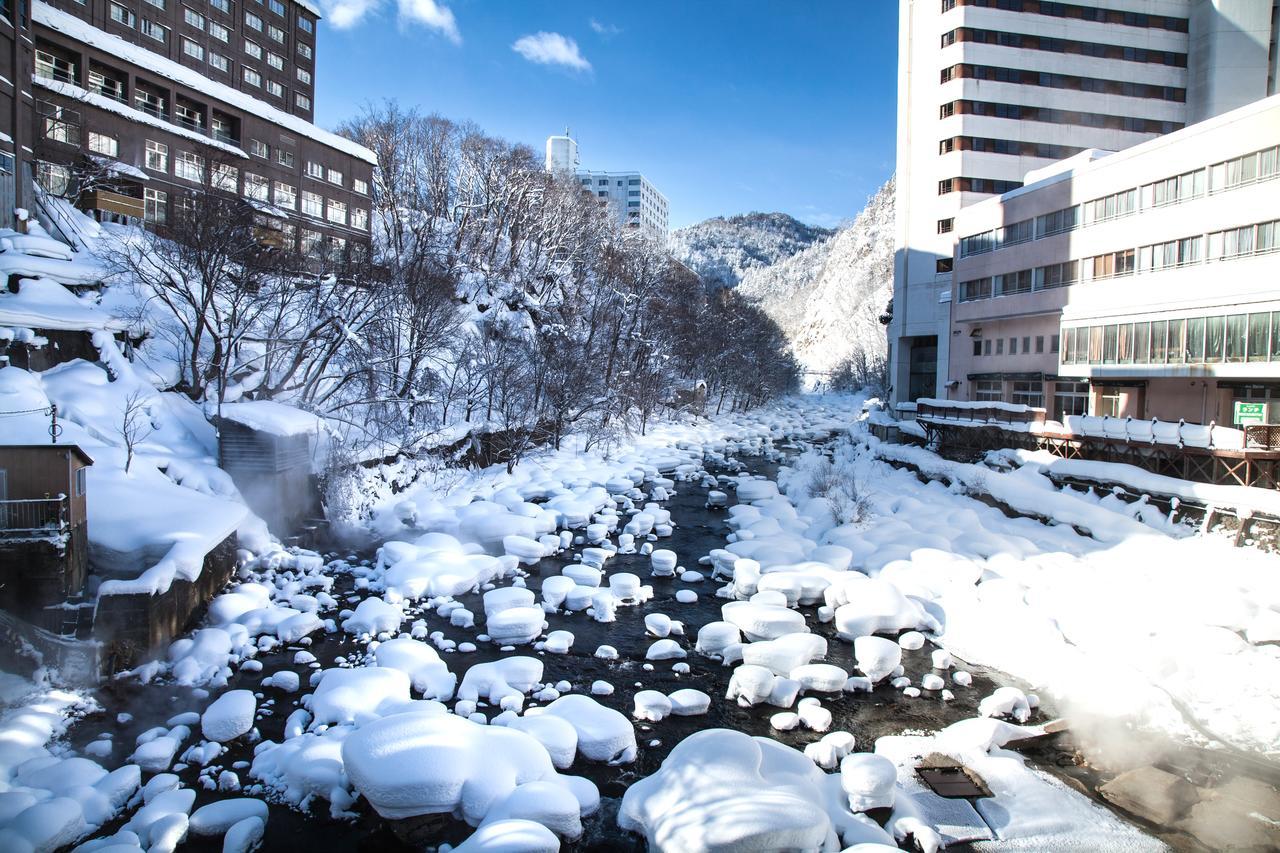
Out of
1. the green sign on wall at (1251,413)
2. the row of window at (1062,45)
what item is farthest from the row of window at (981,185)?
the green sign on wall at (1251,413)

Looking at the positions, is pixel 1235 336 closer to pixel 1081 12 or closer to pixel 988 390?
pixel 988 390

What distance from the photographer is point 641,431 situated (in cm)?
3756

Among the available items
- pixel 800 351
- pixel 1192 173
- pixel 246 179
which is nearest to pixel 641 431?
pixel 246 179

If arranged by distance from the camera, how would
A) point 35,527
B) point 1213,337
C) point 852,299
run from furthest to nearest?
point 852,299 → point 1213,337 → point 35,527

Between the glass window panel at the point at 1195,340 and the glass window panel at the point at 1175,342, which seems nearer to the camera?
the glass window panel at the point at 1195,340

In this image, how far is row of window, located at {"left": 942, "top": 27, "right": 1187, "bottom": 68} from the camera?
123 feet

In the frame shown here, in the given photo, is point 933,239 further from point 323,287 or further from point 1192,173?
point 323,287

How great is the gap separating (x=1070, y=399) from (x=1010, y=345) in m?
4.45

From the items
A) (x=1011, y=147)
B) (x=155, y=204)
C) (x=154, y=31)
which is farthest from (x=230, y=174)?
(x=1011, y=147)

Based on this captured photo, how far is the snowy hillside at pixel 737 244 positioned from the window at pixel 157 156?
129 m

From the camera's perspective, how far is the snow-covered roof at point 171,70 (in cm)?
2608

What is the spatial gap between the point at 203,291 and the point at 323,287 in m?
4.79

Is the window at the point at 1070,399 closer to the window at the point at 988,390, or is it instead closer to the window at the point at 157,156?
the window at the point at 988,390

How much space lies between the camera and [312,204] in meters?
35.0
